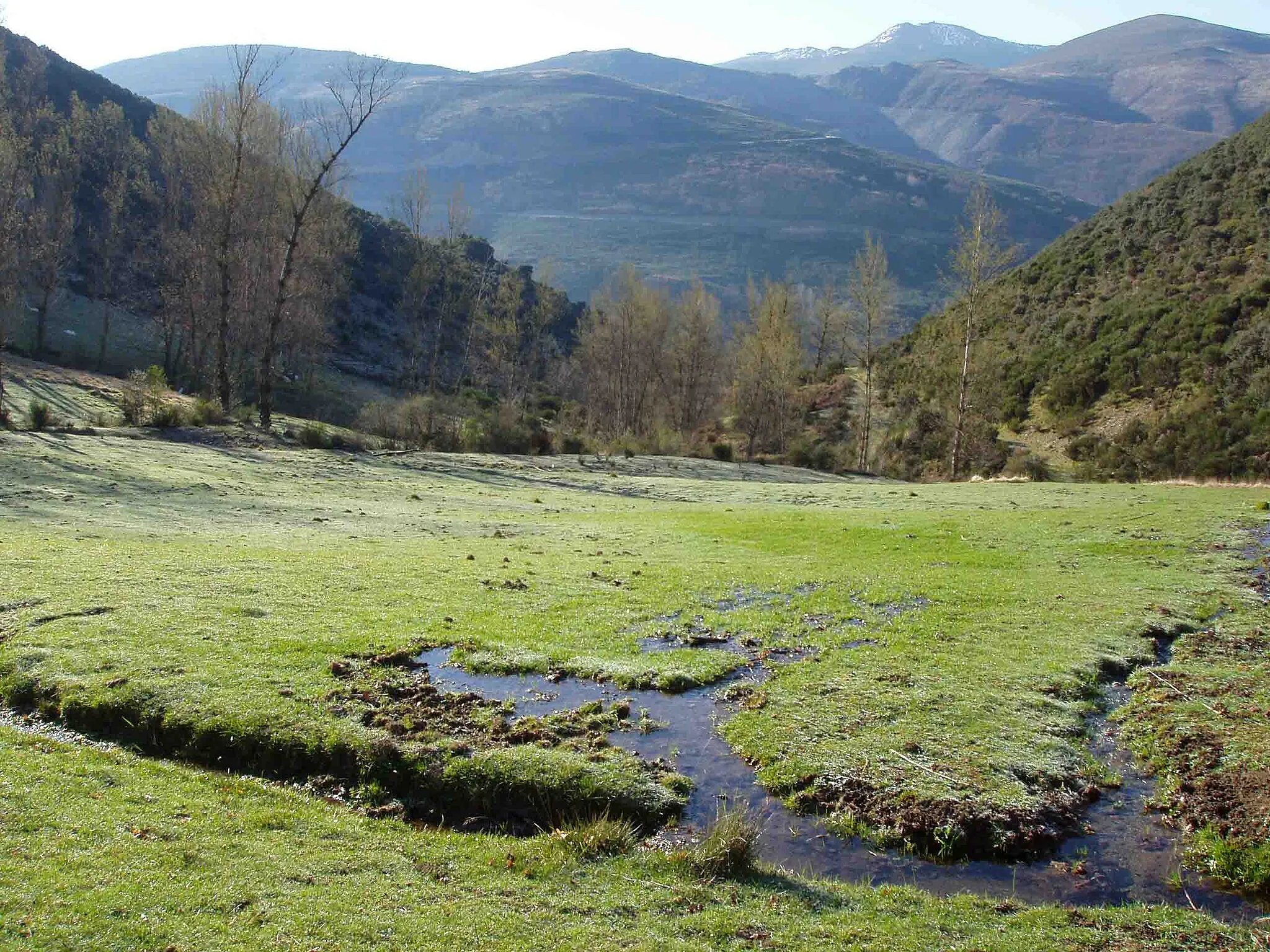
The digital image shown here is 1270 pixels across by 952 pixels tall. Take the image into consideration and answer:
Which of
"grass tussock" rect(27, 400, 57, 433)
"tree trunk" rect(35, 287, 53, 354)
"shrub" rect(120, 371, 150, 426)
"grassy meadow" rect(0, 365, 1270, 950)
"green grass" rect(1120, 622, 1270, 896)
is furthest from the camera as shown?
"tree trunk" rect(35, 287, 53, 354)

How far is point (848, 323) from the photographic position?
69.8 m

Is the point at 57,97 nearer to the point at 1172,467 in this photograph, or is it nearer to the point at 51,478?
the point at 51,478

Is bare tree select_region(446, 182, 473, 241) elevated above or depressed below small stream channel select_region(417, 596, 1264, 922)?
above

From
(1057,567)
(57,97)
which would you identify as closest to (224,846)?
(1057,567)

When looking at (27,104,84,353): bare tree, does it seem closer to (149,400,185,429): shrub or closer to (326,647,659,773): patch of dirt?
(149,400,185,429): shrub

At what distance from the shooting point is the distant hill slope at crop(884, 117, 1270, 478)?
53281 mm

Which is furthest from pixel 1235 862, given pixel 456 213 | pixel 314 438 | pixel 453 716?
pixel 456 213

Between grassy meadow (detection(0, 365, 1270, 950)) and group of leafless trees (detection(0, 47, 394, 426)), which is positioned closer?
grassy meadow (detection(0, 365, 1270, 950))

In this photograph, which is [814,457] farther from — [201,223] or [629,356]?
[201,223]

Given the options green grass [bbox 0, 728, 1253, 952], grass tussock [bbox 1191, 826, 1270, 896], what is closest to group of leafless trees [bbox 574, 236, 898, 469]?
green grass [bbox 0, 728, 1253, 952]

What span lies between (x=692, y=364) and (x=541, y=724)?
227ft

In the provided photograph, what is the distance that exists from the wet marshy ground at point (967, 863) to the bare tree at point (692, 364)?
6035 cm

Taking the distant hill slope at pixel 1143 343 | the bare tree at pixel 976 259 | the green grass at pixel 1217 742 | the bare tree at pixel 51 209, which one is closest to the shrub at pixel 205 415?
the bare tree at pixel 51 209

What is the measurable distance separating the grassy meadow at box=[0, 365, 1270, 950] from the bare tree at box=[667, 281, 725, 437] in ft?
172
